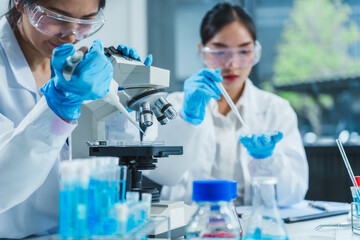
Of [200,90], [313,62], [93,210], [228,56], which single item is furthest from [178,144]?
[313,62]

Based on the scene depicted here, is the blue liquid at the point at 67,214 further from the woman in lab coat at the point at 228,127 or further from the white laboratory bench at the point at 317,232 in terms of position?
the woman in lab coat at the point at 228,127

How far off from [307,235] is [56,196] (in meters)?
0.91

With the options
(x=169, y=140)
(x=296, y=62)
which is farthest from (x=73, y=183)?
(x=296, y=62)

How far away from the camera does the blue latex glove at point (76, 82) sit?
101 cm

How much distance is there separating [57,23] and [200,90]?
2.31ft

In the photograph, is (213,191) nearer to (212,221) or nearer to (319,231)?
(212,221)

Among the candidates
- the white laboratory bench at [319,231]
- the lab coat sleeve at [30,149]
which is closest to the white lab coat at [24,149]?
the lab coat sleeve at [30,149]

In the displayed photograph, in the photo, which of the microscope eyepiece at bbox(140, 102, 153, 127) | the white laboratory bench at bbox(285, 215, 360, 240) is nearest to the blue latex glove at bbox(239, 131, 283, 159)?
the white laboratory bench at bbox(285, 215, 360, 240)

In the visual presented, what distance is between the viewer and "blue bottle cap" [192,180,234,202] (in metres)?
0.81

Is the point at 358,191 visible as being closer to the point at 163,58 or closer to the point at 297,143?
the point at 297,143

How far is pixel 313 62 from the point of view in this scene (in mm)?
3773

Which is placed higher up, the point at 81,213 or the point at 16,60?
the point at 16,60

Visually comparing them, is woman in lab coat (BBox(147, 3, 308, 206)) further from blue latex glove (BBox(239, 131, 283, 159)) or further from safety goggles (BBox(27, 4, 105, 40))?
safety goggles (BBox(27, 4, 105, 40))

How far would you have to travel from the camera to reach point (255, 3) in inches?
150
